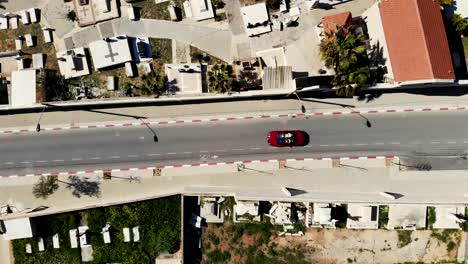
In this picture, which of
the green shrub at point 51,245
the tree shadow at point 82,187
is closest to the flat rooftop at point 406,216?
the tree shadow at point 82,187

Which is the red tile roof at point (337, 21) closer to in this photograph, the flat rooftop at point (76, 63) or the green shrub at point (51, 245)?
the flat rooftop at point (76, 63)

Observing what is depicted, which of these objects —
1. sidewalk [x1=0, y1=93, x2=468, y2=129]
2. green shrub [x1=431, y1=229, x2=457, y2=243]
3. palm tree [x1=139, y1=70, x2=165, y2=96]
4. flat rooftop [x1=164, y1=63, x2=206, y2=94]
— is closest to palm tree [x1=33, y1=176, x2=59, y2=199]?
sidewalk [x1=0, y1=93, x2=468, y2=129]

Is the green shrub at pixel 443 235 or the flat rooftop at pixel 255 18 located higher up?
the flat rooftop at pixel 255 18

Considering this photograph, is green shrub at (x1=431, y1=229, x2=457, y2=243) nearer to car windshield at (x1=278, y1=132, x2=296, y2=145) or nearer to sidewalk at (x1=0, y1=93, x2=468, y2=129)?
sidewalk at (x1=0, y1=93, x2=468, y2=129)

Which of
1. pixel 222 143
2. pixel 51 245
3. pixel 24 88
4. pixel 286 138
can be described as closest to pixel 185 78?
pixel 222 143

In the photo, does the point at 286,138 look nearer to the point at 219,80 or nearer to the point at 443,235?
the point at 219,80

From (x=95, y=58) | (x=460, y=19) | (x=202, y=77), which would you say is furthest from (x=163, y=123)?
(x=460, y=19)
